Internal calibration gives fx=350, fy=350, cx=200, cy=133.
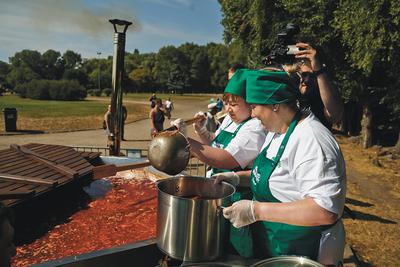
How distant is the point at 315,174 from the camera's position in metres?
1.57

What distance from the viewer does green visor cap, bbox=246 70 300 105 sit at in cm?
171

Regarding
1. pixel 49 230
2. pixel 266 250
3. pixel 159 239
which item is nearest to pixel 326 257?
pixel 266 250

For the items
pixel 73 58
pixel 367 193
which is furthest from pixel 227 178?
pixel 73 58

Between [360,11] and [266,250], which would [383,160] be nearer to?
[360,11]

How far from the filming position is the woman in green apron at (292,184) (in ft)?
5.11

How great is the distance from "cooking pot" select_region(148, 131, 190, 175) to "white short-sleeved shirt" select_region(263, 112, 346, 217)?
1.94 ft

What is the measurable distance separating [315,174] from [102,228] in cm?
354

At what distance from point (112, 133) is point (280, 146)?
560 cm

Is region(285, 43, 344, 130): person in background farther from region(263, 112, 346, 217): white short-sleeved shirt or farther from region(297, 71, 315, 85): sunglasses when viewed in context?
region(263, 112, 346, 217): white short-sleeved shirt

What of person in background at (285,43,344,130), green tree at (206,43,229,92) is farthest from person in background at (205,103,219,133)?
green tree at (206,43,229,92)

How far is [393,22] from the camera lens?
964 cm

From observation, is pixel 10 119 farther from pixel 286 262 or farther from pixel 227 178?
pixel 286 262

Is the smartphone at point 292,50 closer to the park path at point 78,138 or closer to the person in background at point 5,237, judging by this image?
the person in background at point 5,237

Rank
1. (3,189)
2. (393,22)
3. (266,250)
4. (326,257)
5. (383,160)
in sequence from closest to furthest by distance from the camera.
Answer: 1. (326,257)
2. (266,250)
3. (3,189)
4. (393,22)
5. (383,160)
